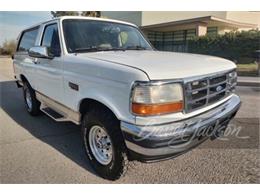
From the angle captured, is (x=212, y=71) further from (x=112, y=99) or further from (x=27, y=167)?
(x=27, y=167)

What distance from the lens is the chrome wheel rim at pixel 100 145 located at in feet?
9.42

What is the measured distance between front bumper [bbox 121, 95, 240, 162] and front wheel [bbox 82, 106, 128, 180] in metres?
0.19

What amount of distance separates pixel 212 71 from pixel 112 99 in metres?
Answer: 1.19

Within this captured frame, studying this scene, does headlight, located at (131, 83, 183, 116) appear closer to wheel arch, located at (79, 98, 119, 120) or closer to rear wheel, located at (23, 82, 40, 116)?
wheel arch, located at (79, 98, 119, 120)

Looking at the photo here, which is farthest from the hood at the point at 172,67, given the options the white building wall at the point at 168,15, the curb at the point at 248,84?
the white building wall at the point at 168,15

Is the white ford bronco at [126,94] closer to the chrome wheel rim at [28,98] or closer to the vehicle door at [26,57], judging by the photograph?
the vehicle door at [26,57]

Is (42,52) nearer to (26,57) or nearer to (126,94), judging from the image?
(126,94)

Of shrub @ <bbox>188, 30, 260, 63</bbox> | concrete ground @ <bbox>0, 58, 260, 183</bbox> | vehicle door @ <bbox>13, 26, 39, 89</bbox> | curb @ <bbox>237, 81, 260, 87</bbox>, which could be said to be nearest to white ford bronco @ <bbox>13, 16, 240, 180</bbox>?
concrete ground @ <bbox>0, 58, 260, 183</bbox>

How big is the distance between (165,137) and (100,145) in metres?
1.04

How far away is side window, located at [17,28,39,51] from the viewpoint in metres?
4.99

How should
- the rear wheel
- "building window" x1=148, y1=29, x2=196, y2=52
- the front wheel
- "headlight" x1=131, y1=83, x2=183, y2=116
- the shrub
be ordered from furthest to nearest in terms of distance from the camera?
"building window" x1=148, y1=29, x2=196, y2=52
the shrub
the rear wheel
the front wheel
"headlight" x1=131, y1=83, x2=183, y2=116

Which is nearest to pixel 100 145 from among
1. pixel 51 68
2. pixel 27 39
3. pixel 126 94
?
pixel 126 94

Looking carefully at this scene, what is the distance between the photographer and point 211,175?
2.89 metres

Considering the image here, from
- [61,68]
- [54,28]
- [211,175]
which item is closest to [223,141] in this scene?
[211,175]
